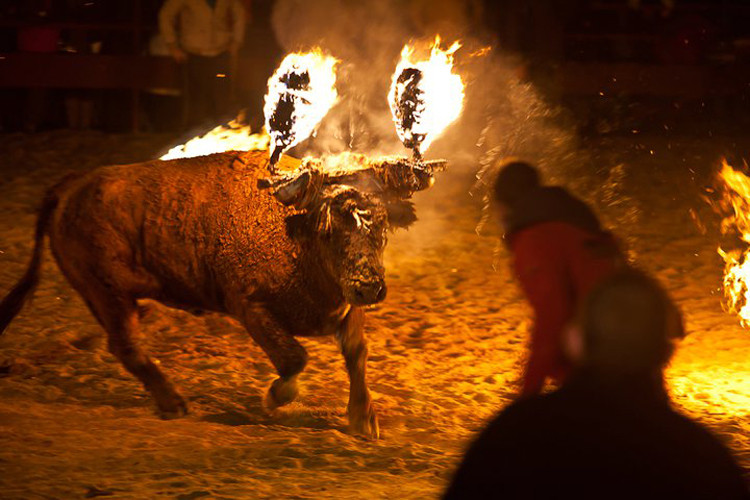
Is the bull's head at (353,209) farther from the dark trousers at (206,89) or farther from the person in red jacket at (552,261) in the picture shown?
the dark trousers at (206,89)

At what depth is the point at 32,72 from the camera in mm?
15594

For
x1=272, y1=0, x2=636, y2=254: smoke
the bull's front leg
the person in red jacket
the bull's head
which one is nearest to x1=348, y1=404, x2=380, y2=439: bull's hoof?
the bull's front leg

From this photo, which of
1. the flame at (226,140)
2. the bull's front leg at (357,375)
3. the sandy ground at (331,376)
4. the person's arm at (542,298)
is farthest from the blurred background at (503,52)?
the person's arm at (542,298)

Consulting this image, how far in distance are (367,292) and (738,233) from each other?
717 cm

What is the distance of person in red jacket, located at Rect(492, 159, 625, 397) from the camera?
4035 millimetres

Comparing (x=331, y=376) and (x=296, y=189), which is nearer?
(x=296, y=189)

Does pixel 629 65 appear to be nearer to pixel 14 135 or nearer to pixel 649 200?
pixel 649 200

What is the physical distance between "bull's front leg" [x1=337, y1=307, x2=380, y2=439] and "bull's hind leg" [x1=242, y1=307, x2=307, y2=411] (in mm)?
293

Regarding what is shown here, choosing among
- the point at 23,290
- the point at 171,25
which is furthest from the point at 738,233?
the point at 23,290

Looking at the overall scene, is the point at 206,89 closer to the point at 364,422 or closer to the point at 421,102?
the point at 421,102

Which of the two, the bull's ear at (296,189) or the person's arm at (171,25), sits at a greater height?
the person's arm at (171,25)

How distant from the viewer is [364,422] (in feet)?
20.5

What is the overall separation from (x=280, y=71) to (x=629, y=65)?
31.8 feet

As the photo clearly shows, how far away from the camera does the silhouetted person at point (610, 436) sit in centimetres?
222
